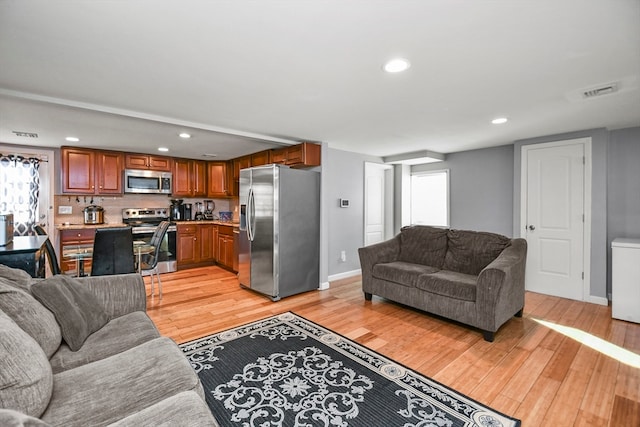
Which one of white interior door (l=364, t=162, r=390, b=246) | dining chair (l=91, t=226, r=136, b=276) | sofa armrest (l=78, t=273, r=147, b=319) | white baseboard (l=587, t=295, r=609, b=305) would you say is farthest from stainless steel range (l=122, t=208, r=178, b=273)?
white baseboard (l=587, t=295, r=609, b=305)

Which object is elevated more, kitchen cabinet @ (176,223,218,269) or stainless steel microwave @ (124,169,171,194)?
stainless steel microwave @ (124,169,171,194)

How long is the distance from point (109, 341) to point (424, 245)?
11.4 ft

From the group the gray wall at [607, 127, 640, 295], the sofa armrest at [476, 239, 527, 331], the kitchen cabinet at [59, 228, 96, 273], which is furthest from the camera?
the kitchen cabinet at [59, 228, 96, 273]

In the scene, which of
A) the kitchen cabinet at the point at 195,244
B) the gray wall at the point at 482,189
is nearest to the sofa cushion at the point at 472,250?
the gray wall at the point at 482,189

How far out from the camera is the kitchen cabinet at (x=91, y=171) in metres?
4.75

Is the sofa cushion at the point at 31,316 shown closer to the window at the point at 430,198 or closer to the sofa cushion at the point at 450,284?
the sofa cushion at the point at 450,284

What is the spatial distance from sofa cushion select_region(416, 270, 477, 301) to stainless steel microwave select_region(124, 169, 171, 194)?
16.1 feet

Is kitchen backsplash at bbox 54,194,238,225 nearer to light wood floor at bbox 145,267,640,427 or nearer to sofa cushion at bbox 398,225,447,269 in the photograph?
light wood floor at bbox 145,267,640,427

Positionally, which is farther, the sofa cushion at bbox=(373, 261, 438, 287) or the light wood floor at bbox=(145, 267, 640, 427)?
the sofa cushion at bbox=(373, 261, 438, 287)

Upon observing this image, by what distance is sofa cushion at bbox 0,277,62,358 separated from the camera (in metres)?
1.44

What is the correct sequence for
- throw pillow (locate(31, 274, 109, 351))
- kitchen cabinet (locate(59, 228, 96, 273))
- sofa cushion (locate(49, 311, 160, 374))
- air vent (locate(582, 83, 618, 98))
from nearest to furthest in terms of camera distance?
sofa cushion (locate(49, 311, 160, 374)) → throw pillow (locate(31, 274, 109, 351)) → air vent (locate(582, 83, 618, 98)) → kitchen cabinet (locate(59, 228, 96, 273))

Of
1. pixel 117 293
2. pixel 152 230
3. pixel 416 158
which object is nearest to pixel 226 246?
pixel 152 230

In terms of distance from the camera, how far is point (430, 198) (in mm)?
5938

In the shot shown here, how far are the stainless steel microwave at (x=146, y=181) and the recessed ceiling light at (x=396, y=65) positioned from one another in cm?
499
